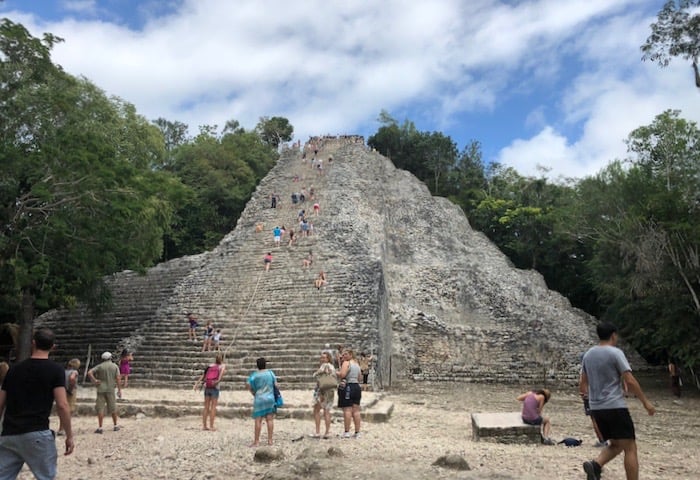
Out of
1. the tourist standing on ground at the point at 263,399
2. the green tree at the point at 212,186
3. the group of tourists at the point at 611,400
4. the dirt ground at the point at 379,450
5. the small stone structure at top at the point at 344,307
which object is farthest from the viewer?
the green tree at the point at 212,186

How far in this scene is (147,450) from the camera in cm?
695

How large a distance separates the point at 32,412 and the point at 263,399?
366 centimetres

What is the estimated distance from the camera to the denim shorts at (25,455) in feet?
12.4

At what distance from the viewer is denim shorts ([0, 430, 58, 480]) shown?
3770mm

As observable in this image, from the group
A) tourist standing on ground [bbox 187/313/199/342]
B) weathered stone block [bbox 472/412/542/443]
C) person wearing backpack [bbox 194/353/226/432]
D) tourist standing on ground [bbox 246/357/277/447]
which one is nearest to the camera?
tourist standing on ground [bbox 246/357/277/447]


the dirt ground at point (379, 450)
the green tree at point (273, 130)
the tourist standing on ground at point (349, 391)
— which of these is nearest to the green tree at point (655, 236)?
the dirt ground at point (379, 450)

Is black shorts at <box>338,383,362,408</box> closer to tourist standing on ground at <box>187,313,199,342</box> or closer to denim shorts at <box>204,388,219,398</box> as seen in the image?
denim shorts at <box>204,388,219,398</box>

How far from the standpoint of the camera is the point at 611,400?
4.50 m

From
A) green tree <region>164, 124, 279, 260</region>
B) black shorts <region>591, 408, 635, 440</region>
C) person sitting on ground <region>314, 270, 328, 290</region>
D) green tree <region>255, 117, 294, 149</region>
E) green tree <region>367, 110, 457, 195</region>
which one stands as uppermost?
green tree <region>255, 117, 294, 149</region>

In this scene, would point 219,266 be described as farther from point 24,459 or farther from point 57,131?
point 24,459

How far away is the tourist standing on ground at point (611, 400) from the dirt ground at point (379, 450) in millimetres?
747

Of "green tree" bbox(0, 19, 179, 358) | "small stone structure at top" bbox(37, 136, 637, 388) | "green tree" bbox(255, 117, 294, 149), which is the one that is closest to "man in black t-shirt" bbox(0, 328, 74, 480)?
"green tree" bbox(0, 19, 179, 358)

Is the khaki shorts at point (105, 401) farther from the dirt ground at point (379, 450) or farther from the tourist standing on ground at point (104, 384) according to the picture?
the dirt ground at point (379, 450)

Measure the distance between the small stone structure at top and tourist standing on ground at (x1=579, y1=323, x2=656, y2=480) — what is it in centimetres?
890
